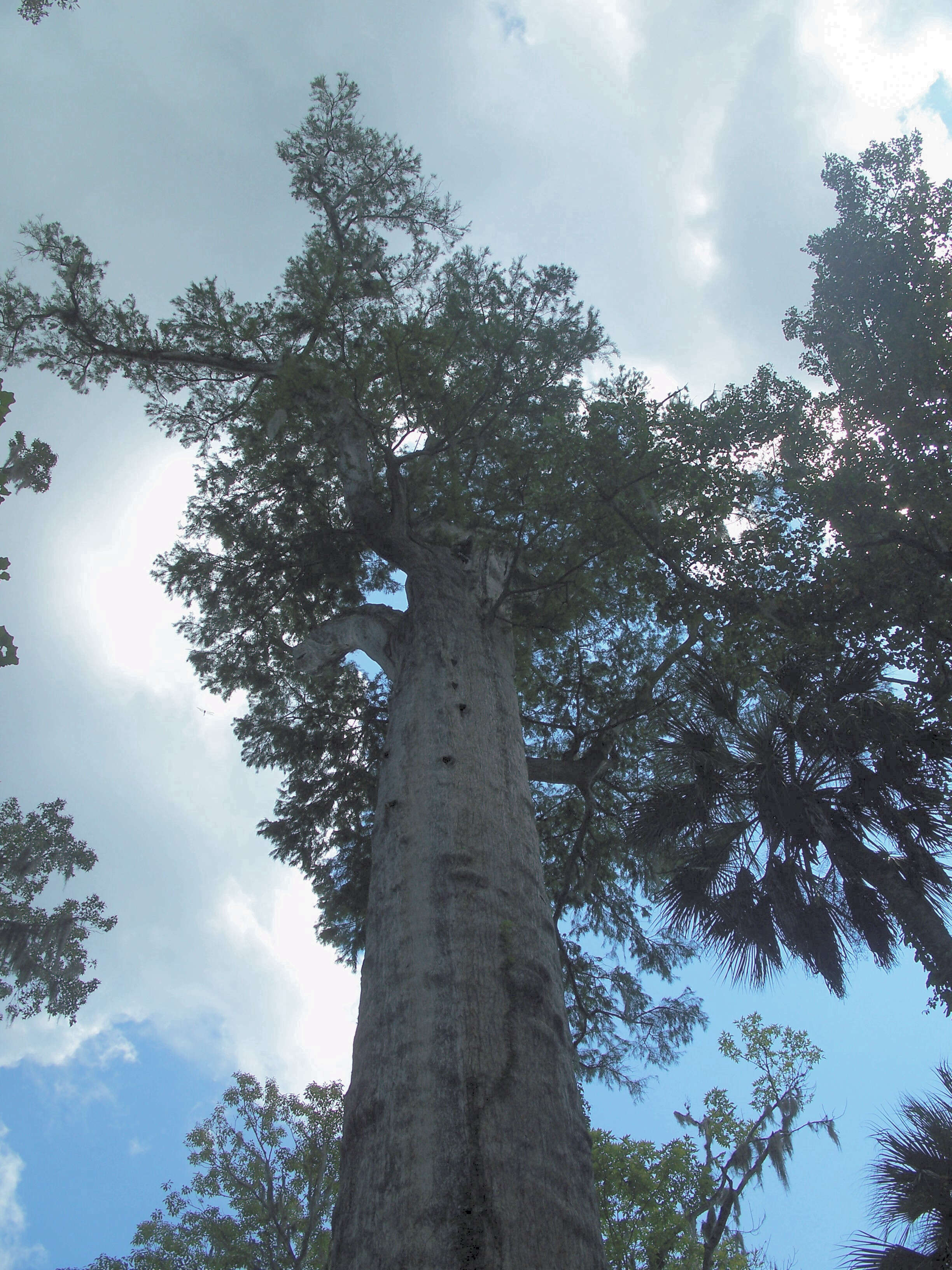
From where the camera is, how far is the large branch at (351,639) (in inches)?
246

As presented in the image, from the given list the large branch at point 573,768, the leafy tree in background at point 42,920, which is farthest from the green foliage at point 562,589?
the leafy tree in background at point 42,920

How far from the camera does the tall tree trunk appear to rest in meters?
2.16

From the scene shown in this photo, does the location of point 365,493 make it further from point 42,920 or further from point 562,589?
point 42,920

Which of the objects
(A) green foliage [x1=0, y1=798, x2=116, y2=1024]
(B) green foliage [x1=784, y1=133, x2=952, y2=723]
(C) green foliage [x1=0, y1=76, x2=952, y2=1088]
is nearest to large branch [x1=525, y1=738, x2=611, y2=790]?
(C) green foliage [x1=0, y1=76, x2=952, y2=1088]

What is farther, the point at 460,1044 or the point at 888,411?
the point at 888,411

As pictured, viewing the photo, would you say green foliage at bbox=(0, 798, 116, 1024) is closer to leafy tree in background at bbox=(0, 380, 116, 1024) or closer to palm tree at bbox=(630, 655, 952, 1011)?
leafy tree in background at bbox=(0, 380, 116, 1024)

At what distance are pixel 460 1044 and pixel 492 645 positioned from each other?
3296 millimetres

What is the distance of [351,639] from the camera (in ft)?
21.1

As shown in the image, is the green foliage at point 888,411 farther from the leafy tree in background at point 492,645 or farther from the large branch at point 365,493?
the large branch at point 365,493

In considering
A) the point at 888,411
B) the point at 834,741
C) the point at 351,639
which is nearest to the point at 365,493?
the point at 351,639

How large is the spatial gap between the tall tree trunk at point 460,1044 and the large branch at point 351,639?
6.34 feet

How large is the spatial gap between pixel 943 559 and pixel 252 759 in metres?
8.09

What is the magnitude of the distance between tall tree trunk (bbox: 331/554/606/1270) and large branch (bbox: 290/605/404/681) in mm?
1933

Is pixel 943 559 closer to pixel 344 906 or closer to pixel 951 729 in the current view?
pixel 951 729
